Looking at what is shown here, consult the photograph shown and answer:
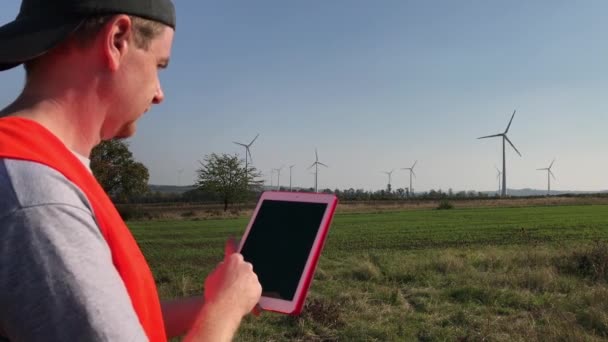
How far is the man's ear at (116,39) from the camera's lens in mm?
1135

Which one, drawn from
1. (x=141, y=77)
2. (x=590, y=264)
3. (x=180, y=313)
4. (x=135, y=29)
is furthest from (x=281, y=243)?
(x=590, y=264)

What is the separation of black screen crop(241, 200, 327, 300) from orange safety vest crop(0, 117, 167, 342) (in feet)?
2.02

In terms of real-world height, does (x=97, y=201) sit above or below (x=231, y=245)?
above

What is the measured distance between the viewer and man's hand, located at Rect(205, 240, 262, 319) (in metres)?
1.37

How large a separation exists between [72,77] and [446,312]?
752cm

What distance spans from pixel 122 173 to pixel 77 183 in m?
50.9

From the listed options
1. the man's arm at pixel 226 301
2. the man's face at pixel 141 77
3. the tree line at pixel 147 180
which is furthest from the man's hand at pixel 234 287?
the tree line at pixel 147 180

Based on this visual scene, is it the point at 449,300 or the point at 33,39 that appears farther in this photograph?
the point at 449,300

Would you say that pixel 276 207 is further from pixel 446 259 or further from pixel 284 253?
pixel 446 259

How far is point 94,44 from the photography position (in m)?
1.13

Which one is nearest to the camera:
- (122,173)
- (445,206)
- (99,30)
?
(99,30)

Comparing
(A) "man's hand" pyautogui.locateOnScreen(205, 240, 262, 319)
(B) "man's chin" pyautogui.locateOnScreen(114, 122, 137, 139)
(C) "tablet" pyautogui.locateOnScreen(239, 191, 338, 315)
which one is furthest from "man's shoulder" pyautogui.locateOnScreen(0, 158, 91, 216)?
(C) "tablet" pyautogui.locateOnScreen(239, 191, 338, 315)

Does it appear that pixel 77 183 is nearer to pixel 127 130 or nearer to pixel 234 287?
pixel 127 130

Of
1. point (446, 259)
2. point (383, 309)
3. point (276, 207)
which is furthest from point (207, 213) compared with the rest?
point (276, 207)
